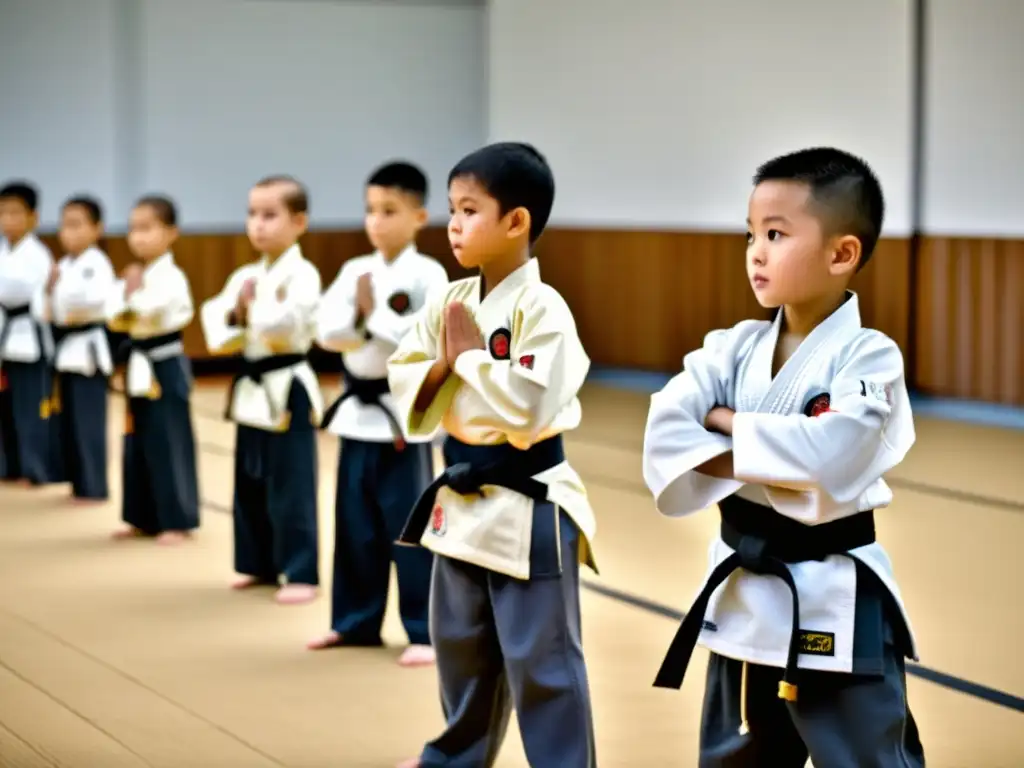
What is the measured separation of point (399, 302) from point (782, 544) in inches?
89.1

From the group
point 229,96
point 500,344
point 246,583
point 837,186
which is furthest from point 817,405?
point 229,96

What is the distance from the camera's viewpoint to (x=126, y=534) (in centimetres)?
632

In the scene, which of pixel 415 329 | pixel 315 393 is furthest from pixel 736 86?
pixel 415 329

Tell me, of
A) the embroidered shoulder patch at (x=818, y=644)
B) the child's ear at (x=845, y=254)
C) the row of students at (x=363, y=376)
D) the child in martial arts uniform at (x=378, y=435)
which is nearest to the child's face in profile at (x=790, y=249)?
the child's ear at (x=845, y=254)

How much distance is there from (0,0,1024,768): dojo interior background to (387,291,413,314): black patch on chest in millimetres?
2655

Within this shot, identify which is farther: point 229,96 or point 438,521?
point 229,96

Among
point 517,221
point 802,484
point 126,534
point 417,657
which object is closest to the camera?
point 802,484

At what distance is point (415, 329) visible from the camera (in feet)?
10.9

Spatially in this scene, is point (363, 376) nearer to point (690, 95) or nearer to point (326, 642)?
point (326, 642)

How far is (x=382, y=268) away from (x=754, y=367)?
2281mm

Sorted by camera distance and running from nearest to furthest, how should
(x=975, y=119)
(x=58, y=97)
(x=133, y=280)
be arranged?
(x=133, y=280), (x=975, y=119), (x=58, y=97)

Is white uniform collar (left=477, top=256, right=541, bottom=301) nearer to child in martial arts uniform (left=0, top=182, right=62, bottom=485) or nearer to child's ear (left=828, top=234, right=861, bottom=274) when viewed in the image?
child's ear (left=828, top=234, right=861, bottom=274)

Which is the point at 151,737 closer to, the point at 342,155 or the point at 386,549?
the point at 386,549

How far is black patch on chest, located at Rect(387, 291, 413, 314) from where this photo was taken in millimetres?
4547
